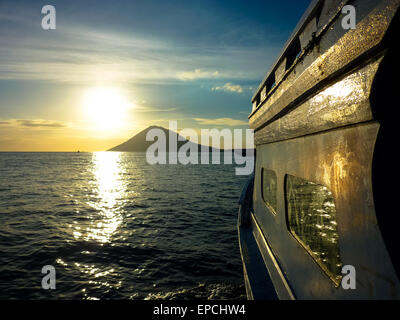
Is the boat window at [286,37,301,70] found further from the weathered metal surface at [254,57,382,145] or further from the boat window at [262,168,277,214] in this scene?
the boat window at [262,168,277,214]

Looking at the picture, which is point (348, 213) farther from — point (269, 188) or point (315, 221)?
point (269, 188)

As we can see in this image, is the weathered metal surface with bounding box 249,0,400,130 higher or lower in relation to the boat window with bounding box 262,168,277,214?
higher

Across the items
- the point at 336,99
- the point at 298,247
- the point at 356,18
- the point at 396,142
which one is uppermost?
the point at 356,18

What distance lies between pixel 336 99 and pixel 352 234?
1.00 m

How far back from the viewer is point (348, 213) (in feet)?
5.41

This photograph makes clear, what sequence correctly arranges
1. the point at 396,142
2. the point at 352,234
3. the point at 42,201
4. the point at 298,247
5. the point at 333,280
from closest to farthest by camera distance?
the point at 396,142 → the point at 352,234 → the point at 333,280 → the point at 298,247 → the point at 42,201

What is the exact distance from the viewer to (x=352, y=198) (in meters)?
1.59

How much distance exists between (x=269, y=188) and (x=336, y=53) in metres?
3.25

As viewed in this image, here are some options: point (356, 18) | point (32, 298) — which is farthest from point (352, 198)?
point (32, 298)

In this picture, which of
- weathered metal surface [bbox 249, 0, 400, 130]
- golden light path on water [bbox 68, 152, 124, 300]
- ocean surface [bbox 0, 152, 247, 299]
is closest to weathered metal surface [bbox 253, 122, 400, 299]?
weathered metal surface [bbox 249, 0, 400, 130]

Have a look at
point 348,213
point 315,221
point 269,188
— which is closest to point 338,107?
point 348,213

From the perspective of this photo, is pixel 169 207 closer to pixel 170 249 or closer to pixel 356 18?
pixel 170 249

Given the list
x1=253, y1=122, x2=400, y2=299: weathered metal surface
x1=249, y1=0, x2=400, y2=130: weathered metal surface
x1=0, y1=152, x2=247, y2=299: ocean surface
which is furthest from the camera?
x1=0, y1=152, x2=247, y2=299: ocean surface

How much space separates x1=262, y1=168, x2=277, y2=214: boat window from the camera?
426cm
